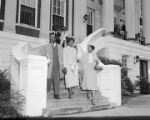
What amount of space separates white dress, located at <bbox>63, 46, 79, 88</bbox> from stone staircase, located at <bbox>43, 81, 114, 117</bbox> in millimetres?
473

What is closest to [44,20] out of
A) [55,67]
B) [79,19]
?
[79,19]

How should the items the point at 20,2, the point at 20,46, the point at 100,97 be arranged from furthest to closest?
the point at 20,2 → the point at 100,97 → the point at 20,46

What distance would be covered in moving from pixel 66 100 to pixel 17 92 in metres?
1.60

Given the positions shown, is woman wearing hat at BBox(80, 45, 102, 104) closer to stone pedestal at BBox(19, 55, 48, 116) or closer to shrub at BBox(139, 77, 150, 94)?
stone pedestal at BBox(19, 55, 48, 116)

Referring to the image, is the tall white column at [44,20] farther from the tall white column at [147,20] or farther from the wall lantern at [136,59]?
the tall white column at [147,20]

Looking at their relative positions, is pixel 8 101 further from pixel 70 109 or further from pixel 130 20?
pixel 130 20

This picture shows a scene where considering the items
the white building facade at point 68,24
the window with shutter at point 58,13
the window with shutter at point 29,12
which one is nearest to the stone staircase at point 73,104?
the white building facade at point 68,24

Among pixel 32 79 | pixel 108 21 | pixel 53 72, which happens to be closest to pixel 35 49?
pixel 53 72

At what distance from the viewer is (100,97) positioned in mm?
8719

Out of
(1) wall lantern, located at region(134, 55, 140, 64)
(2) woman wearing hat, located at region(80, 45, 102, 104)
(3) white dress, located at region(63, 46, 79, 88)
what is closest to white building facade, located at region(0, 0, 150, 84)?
(1) wall lantern, located at region(134, 55, 140, 64)

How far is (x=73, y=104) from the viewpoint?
7.50 metres

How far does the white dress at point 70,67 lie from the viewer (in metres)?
7.76

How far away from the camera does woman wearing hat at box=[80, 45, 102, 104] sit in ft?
26.3

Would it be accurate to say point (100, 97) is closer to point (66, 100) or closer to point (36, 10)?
point (66, 100)
